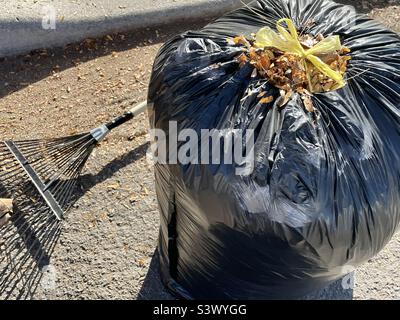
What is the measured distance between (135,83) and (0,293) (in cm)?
149

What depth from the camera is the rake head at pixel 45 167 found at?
7.93 ft

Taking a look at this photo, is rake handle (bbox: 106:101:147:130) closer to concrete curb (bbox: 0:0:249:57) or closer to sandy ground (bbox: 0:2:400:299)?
sandy ground (bbox: 0:2:400:299)

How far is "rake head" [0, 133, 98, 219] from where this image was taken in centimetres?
242

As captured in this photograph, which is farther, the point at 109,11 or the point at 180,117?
the point at 109,11

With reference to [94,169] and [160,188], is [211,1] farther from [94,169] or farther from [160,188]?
[160,188]

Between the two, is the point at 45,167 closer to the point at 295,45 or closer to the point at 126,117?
the point at 126,117

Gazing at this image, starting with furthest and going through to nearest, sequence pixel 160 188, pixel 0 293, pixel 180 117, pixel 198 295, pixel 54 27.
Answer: pixel 54 27
pixel 0 293
pixel 198 295
pixel 160 188
pixel 180 117

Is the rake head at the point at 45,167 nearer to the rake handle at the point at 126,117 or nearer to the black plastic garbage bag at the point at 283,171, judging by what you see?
the rake handle at the point at 126,117

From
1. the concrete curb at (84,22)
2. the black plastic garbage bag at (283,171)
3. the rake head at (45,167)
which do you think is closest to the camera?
the black plastic garbage bag at (283,171)

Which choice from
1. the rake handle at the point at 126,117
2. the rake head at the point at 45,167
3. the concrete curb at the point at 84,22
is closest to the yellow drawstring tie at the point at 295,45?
the rake handle at the point at 126,117

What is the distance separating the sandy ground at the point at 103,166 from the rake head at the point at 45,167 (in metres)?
0.09

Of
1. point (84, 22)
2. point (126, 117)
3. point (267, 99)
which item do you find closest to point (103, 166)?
point (126, 117)

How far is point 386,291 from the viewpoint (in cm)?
217
